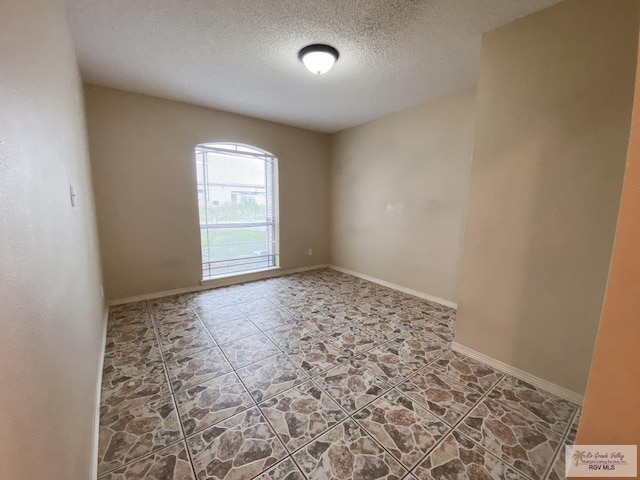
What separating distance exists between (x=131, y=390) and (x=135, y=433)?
41 cm

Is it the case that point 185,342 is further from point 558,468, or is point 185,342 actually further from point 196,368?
point 558,468

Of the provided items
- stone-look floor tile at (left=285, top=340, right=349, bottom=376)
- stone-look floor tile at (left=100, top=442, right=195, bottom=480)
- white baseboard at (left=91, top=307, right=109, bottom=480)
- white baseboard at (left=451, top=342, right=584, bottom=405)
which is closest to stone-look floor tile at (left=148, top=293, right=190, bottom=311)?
white baseboard at (left=91, top=307, right=109, bottom=480)

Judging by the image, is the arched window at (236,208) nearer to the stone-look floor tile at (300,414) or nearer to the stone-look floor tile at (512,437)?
the stone-look floor tile at (300,414)

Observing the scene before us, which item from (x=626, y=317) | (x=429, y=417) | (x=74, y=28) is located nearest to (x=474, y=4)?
(x=626, y=317)

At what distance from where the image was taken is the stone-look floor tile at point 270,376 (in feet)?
5.64

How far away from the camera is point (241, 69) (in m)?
2.49

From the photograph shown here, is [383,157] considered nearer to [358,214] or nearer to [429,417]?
[358,214]

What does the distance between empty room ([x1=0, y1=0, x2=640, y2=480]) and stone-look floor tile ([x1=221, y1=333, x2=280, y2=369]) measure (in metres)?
0.02

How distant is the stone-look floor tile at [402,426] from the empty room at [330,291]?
0.5 inches

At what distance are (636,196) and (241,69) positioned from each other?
2.89 metres

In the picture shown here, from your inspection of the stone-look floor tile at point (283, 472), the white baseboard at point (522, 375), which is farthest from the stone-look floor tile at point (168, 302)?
the white baseboard at point (522, 375)

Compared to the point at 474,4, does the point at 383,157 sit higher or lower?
lower

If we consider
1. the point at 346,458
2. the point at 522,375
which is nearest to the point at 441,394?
the point at 522,375

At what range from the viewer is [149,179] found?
322cm
